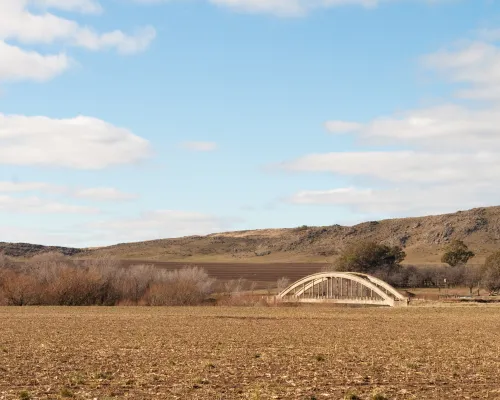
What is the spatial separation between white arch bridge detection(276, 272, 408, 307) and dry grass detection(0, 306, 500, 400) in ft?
153

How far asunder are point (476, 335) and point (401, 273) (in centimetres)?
8417

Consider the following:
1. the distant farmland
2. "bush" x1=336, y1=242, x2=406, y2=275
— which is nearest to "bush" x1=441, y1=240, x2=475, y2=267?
"bush" x1=336, y1=242, x2=406, y2=275

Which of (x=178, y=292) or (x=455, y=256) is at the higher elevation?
(x=455, y=256)

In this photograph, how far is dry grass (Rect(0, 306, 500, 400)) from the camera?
2194 centimetres

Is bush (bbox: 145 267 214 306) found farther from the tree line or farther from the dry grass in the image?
the dry grass

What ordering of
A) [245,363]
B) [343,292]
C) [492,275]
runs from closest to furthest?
[245,363], [492,275], [343,292]

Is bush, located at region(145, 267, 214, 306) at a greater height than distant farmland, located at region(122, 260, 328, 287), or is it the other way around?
distant farmland, located at region(122, 260, 328, 287)

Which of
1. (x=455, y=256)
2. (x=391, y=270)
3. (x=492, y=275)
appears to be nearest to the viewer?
(x=492, y=275)

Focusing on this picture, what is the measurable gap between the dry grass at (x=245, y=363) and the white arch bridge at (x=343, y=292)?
46.8m

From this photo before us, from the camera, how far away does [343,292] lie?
386 ft

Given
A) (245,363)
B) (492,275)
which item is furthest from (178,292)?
(245,363)

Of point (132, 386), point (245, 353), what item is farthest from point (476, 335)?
point (132, 386)

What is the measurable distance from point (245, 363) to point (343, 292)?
9044 cm

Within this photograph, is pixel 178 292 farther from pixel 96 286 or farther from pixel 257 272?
pixel 257 272
